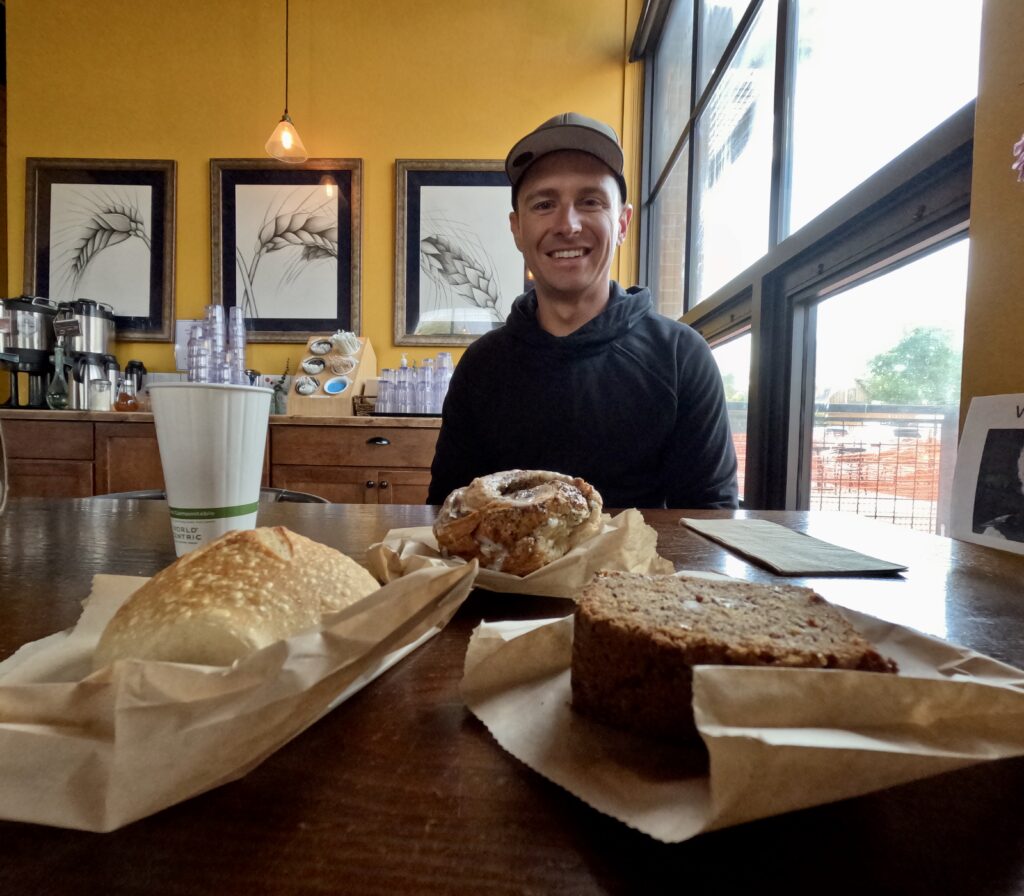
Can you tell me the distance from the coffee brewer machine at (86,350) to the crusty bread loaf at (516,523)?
3057 millimetres

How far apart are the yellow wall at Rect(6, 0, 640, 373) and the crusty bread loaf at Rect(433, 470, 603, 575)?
2.99m

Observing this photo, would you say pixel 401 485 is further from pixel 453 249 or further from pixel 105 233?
pixel 105 233

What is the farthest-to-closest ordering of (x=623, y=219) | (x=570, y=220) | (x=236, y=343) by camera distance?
1. (x=236, y=343)
2. (x=623, y=219)
3. (x=570, y=220)

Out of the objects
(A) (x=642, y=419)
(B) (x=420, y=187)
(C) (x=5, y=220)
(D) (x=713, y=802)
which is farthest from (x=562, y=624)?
(C) (x=5, y=220)

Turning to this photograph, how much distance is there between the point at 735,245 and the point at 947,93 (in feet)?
3.68

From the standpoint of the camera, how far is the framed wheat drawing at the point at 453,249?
3.29 metres

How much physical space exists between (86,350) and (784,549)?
3488mm

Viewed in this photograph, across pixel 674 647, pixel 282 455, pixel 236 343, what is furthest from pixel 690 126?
pixel 674 647

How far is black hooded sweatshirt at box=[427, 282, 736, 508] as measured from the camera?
→ 1530 millimetres

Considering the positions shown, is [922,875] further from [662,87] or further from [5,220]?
[5,220]

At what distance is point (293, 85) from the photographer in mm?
3307

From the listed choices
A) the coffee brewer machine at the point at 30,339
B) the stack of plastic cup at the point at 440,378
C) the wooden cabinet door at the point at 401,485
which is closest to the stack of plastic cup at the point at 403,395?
the stack of plastic cup at the point at 440,378

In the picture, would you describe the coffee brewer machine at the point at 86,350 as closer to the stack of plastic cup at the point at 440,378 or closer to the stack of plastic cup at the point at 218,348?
the stack of plastic cup at the point at 218,348

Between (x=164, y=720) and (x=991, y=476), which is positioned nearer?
(x=164, y=720)
